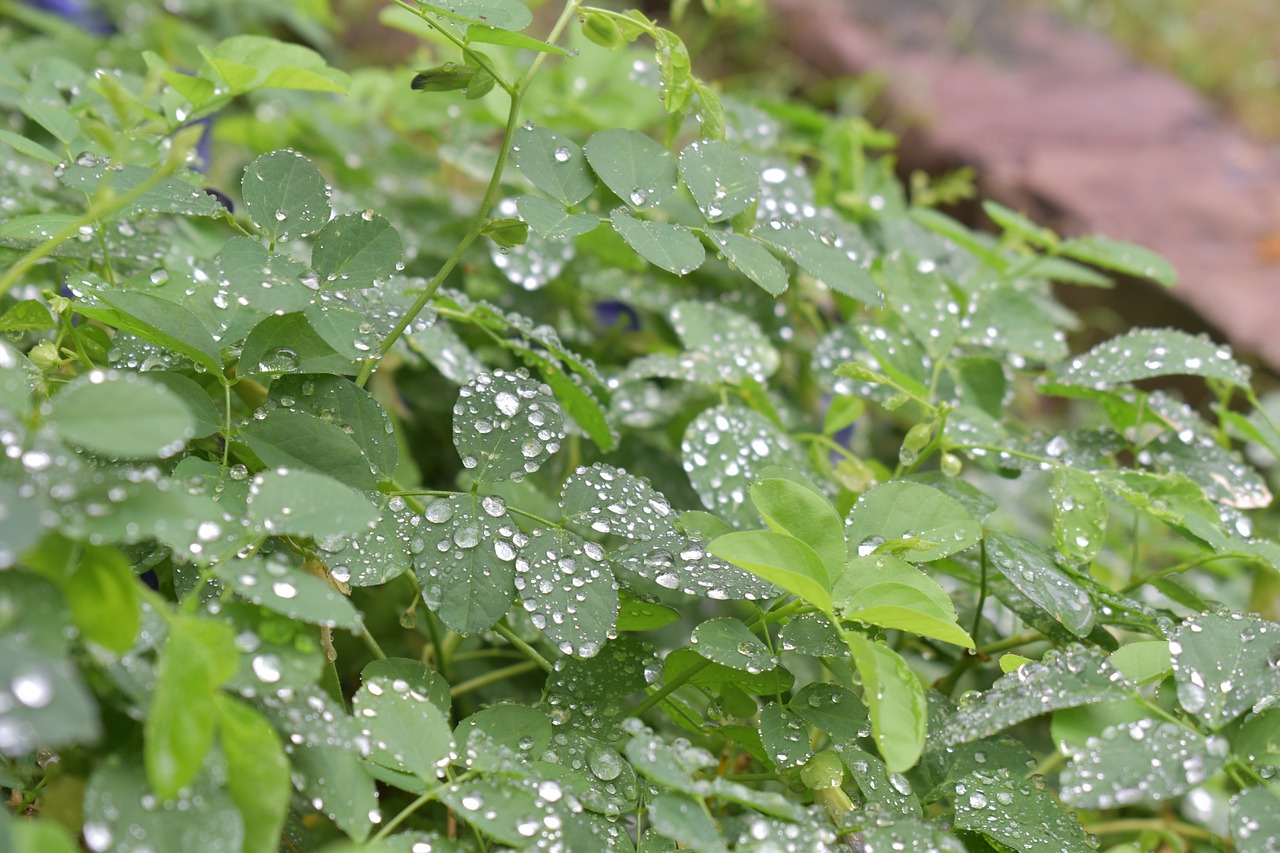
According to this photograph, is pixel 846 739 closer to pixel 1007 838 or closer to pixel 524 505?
pixel 1007 838

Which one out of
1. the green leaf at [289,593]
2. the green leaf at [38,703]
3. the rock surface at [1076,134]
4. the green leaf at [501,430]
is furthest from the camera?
the rock surface at [1076,134]

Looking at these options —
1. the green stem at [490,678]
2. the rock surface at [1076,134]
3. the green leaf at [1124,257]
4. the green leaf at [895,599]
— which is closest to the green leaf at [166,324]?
the green stem at [490,678]

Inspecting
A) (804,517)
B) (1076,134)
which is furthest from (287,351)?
(1076,134)

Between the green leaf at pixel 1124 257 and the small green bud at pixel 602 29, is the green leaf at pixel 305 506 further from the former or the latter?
the green leaf at pixel 1124 257

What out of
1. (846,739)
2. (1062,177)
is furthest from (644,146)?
(1062,177)

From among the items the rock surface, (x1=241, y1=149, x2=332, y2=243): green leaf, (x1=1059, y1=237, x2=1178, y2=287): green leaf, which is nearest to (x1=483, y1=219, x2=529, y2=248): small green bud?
(x1=241, y1=149, x2=332, y2=243): green leaf

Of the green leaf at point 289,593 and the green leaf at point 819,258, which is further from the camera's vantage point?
the green leaf at point 819,258
